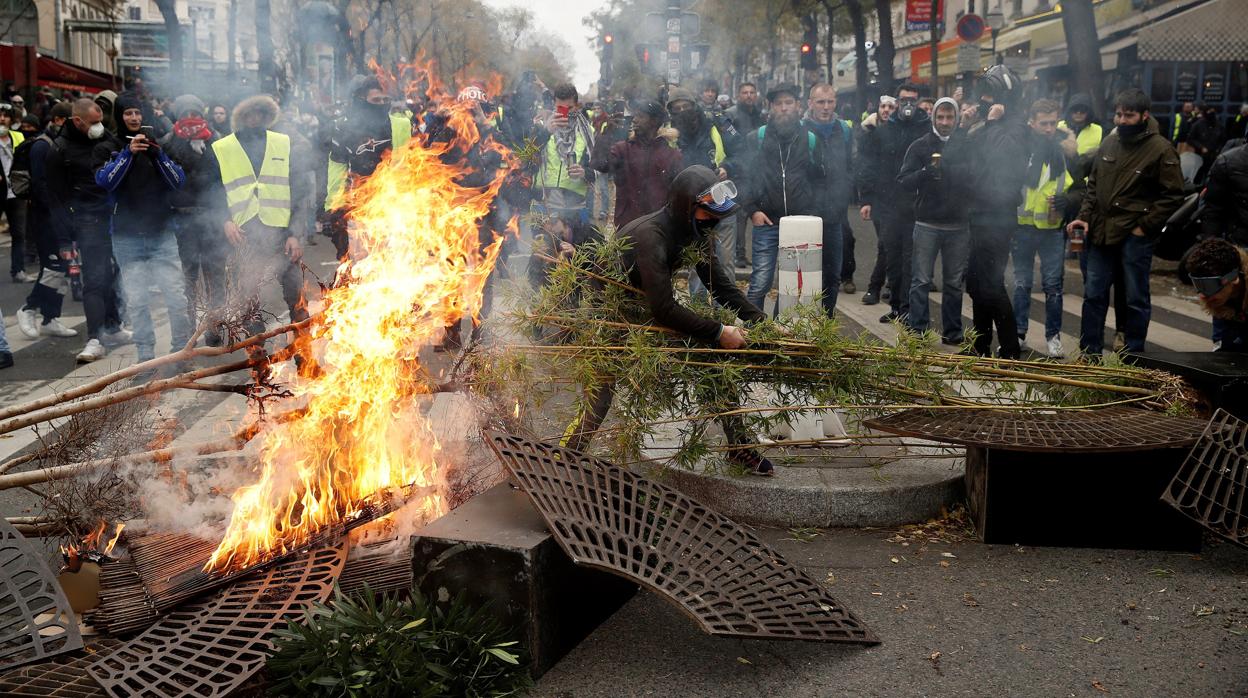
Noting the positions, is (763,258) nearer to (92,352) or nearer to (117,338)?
(92,352)

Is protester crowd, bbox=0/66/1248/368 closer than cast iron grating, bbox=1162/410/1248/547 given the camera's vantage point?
No

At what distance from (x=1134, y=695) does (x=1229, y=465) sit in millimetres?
1798

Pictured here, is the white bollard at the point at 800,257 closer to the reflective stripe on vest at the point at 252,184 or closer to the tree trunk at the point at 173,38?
the reflective stripe on vest at the point at 252,184

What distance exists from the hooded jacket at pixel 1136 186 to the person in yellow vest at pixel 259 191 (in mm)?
6234

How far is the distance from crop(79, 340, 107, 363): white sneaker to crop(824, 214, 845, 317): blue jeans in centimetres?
607

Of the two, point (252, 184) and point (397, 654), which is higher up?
point (252, 184)

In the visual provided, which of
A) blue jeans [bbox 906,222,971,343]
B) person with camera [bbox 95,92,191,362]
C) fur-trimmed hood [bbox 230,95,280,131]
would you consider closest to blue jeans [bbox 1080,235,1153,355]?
blue jeans [bbox 906,222,971,343]

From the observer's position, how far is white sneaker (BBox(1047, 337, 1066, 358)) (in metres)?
8.69

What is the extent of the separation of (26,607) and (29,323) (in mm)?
7920

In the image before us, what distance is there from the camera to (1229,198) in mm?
8109

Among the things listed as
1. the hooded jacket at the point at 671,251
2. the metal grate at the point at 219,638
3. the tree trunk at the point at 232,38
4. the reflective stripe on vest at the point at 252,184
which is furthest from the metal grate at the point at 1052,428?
the tree trunk at the point at 232,38

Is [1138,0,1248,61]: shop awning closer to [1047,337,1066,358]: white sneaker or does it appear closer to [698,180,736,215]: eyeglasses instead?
[1047,337,1066,358]: white sneaker

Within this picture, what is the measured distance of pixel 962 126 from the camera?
9.35 metres

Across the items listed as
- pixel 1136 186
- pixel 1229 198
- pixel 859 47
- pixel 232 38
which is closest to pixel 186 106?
pixel 1136 186
